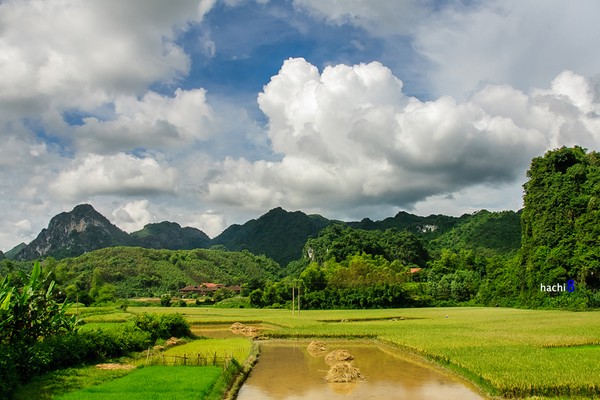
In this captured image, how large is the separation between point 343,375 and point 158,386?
658 centimetres

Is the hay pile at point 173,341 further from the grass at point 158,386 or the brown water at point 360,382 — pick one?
the grass at point 158,386

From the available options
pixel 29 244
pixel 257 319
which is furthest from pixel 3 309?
pixel 29 244

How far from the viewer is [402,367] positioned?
20.7m

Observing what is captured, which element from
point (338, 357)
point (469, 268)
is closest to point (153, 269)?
point (469, 268)

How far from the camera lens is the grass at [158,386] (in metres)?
13.5

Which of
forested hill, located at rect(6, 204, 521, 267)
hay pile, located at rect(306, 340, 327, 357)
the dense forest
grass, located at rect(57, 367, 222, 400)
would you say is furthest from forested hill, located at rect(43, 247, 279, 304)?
grass, located at rect(57, 367, 222, 400)

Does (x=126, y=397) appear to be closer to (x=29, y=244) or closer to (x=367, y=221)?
(x=367, y=221)

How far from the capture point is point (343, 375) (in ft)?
57.6

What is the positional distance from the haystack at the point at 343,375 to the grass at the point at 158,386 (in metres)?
4.12

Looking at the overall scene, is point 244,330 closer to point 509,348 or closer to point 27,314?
point 509,348

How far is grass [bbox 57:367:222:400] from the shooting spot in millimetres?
13469

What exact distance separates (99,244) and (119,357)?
17506cm

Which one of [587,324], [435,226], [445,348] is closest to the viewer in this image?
[445,348]

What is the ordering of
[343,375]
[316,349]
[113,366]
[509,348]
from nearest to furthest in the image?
[343,375] → [113,366] → [509,348] → [316,349]
